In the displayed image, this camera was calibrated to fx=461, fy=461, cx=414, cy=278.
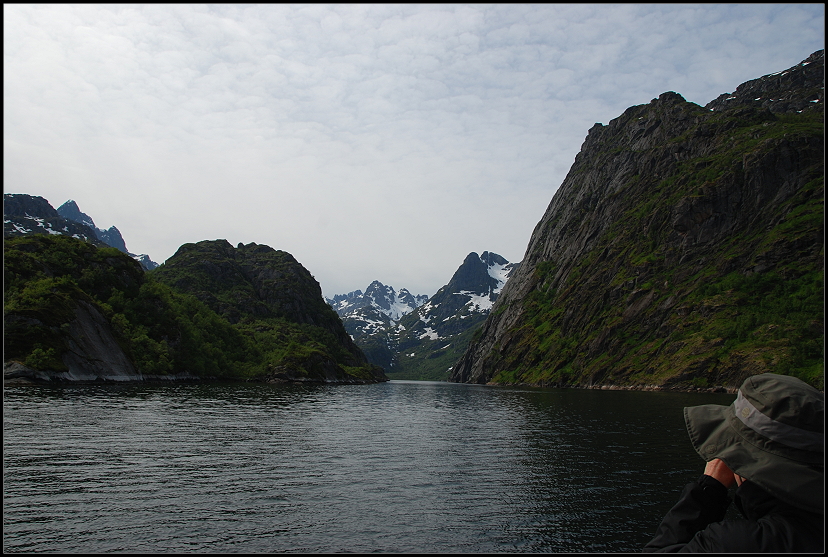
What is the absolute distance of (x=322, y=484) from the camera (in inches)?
1069

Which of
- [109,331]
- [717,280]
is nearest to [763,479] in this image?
[109,331]

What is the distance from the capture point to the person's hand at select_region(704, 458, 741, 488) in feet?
21.2

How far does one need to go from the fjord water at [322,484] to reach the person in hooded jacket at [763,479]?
14.4 meters

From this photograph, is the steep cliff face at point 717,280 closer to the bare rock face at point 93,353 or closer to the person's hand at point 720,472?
the person's hand at point 720,472

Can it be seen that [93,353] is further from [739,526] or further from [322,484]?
[739,526]

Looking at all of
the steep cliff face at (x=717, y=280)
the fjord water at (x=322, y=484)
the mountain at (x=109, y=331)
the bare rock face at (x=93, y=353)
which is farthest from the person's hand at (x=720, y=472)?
the steep cliff face at (x=717, y=280)

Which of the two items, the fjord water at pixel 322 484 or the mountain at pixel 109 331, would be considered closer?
the fjord water at pixel 322 484

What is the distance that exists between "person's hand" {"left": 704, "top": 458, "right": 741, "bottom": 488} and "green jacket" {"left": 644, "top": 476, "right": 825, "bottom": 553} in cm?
7

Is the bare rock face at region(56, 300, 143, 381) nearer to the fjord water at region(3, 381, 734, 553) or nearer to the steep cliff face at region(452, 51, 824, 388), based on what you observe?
the fjord water at region(3, 381, 734, 553)

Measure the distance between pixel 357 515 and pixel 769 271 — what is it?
156 meters

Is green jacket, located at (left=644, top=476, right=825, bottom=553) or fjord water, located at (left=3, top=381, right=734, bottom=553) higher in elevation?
green jacket, located at (left=644, top=476, right=825, bottom=553)

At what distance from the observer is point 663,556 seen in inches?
254

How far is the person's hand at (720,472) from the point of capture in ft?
21.2

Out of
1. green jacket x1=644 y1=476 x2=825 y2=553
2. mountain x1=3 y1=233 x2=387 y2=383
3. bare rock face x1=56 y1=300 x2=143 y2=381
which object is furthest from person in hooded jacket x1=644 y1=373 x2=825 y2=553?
bare rock face x1=56 y1=300 x2=143 y2=381
